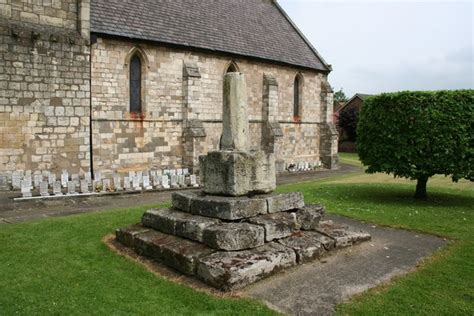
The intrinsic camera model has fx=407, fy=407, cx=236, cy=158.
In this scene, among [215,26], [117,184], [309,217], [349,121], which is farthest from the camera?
[349,121]

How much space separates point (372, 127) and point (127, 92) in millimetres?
10214

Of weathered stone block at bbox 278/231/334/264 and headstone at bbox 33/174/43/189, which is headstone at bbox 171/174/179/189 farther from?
weathered stone block at bbox 278/231/334/264

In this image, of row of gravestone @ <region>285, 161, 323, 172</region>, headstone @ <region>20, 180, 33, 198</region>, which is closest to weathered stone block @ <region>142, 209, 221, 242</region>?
headstone @ <region>20, 180, 33, 198</region>

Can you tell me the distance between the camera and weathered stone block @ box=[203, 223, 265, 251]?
666 centimetres

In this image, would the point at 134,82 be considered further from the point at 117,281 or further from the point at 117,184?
the point at 117,281

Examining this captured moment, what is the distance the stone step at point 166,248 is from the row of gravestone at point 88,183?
21.5 feet

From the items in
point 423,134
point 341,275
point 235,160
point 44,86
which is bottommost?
point 341,275

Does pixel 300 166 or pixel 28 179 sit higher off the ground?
pixel 28 179

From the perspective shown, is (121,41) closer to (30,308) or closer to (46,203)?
(46,203)

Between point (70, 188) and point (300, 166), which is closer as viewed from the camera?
point (70, 188)

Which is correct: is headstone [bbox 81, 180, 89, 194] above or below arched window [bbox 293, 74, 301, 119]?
below

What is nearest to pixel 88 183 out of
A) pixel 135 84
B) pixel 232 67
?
pixel 135 84

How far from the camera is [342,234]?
825 centimetres

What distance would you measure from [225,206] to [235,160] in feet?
2.82
